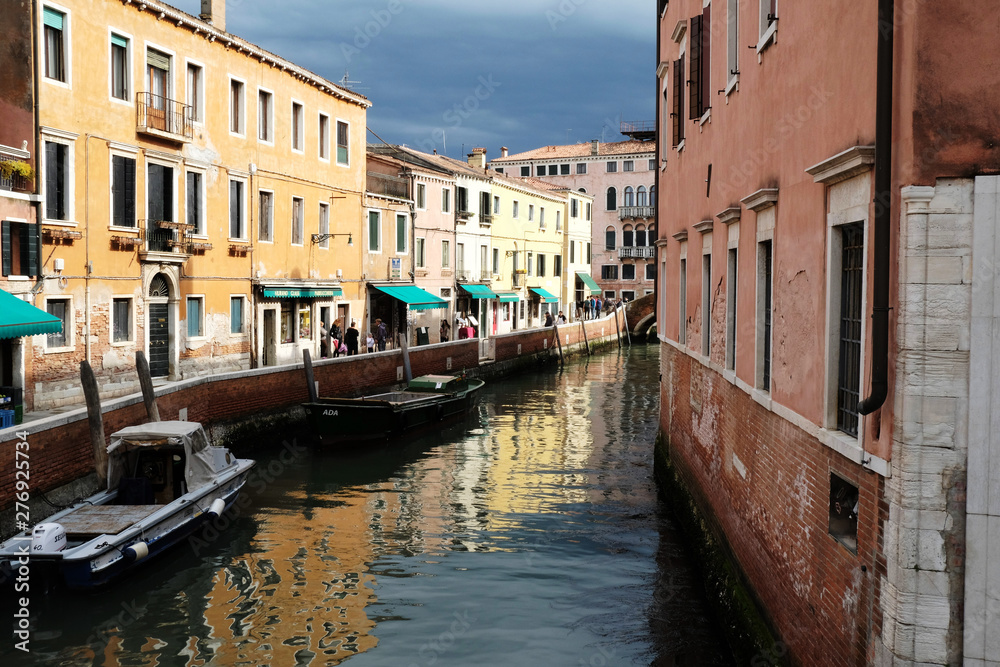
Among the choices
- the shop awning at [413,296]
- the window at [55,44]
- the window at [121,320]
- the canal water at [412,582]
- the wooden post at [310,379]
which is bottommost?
the canal water at [412,582]

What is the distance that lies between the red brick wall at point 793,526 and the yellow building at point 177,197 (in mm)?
11493

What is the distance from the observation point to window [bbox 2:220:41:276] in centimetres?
1431

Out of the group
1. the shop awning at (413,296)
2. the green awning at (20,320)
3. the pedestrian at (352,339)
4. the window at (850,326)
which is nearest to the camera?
the window at (850,326)

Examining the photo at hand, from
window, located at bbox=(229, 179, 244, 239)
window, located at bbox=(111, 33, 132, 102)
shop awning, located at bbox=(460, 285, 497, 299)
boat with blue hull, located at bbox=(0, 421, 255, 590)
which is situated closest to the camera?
boat with blue hull, located at bbox=(0, 421, 255, 590)

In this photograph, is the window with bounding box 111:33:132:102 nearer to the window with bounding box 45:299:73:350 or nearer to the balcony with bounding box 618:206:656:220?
the window with bounding box 45:299:73:350

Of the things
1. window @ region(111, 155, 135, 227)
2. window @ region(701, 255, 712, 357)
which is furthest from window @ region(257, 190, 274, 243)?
window @ region(701, 255, 712, 357)

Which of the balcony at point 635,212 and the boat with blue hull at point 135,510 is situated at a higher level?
the balcony at point 635,212

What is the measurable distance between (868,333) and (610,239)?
52649 millimetres

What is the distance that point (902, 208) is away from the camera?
4047 mm

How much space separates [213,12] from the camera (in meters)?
20.5

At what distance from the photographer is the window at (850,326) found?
4827mm

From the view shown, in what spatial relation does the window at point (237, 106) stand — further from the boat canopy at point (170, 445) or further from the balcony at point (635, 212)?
the balcony at point (635, 212)

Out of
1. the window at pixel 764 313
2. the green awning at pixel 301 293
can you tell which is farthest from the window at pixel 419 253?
the window at pixel 764 313

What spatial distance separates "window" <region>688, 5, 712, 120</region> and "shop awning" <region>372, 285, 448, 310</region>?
17420 mm
